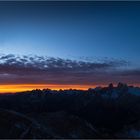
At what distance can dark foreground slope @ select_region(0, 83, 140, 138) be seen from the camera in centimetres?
3183

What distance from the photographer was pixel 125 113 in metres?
63.1

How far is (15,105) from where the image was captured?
61.0 meters

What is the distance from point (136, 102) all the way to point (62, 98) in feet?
53.8

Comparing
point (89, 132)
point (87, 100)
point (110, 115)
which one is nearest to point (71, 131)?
point (89, 132)

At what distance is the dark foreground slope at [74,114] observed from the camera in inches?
1253

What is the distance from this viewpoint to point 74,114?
5591 centimetres

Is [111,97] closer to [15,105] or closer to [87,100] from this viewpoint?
[87,100]

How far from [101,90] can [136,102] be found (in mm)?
9360

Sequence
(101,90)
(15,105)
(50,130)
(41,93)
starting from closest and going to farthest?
(50,130) → (15,105) → (101,90) → (41,93)

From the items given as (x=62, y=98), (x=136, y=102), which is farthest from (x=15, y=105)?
(x=136, y=102)

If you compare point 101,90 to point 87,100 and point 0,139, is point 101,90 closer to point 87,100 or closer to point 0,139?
point 87,100

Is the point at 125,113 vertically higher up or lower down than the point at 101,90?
lower down

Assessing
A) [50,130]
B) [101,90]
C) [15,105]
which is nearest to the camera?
[50,130]

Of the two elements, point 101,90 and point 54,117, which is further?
point 101,90
